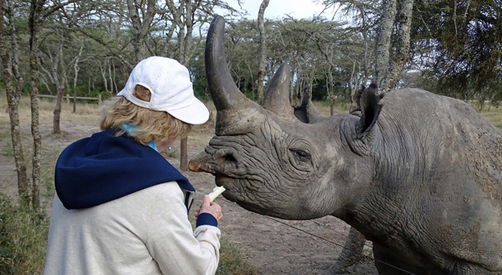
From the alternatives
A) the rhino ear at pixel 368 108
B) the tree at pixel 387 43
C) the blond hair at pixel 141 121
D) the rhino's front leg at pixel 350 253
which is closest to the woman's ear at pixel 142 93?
the blond hair at pixel 141 121

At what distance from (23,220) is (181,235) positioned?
343 cm

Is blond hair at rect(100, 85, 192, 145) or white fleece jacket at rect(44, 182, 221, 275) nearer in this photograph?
white fleece jacket at rect(44, 182, 221, 275)

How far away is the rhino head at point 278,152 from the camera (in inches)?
91.4

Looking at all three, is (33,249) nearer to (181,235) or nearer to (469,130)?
(181,235)

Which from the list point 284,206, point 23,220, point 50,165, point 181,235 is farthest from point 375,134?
point 50,165

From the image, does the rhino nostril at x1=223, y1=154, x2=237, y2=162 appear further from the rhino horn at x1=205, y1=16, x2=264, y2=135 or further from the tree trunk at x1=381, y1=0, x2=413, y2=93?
the tree trunk at x1=381, y1=0, x2=413, y2=93

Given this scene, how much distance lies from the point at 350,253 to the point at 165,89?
4.08 meters

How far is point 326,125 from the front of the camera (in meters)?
2.74

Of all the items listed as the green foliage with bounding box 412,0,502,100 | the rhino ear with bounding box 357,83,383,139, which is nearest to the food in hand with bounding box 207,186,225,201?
the rhino ear with bounding box 357,83,383,139

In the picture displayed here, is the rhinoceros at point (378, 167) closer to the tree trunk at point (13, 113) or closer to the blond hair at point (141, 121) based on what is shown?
the blond hair at point (141, 121)

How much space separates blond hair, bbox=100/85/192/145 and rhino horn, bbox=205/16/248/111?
57cm

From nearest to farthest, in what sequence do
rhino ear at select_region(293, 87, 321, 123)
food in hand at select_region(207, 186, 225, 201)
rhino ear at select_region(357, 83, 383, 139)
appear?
food in hand at select_region(207, 186, 225, 201), rhino ear at select_region(357, 83, 383, 139), rhino ear at select_region(293, 87, 321, 123)

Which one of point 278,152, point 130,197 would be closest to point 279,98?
point 278,152

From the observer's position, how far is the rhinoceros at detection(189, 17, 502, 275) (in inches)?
92.4
